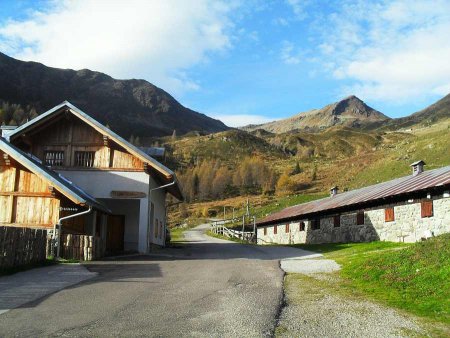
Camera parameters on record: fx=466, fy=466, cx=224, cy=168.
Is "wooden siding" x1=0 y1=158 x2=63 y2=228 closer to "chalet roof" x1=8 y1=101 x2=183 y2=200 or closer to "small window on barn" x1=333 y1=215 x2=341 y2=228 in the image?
"chalet roof" x1=8 y1=101 x2=183 y2=200

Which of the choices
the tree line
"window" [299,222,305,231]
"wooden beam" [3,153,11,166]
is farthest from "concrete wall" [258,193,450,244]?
the tree line

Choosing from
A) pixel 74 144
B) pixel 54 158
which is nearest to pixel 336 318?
pixel 74 144

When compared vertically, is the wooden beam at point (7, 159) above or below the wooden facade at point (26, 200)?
above

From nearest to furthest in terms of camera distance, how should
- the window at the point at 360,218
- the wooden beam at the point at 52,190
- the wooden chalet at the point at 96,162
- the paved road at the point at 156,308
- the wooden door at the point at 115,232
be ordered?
1. the paved road at the point at 156,308
2. the wooden beam at the point at 52,190
3. the wooden chalet at the point at 96,162
4. the wooden door at the point at 115,232
5. the window at the point at 360,218

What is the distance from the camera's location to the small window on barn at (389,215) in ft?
87.2

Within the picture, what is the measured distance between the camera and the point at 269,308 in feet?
30.9

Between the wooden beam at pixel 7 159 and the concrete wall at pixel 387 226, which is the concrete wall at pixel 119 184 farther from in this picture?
the concrete wall at pixel 387 226

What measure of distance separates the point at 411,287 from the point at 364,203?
59.8ft

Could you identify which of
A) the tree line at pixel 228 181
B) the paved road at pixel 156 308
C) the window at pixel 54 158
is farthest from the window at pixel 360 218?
the tree line at pixel 228 181

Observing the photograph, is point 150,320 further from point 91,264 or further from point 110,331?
point 91,264

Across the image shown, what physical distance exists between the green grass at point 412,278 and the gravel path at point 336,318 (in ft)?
2.16

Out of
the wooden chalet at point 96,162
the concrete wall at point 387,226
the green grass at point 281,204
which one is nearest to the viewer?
the concrete wall at point 387,226

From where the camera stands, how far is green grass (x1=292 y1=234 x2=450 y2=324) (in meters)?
9.83

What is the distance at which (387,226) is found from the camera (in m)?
26.9
